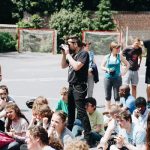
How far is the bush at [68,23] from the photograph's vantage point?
129ft

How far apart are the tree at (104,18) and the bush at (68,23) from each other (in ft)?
3.11

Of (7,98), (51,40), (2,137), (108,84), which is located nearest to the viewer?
(2,137)

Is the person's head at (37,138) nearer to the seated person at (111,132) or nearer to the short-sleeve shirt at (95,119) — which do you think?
the seated person at (111,132)

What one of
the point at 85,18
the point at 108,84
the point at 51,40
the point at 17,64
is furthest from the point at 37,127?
the point at 85,18

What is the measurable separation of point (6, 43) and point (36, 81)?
60.9 ft

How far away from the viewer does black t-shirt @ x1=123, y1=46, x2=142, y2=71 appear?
44.5 feet

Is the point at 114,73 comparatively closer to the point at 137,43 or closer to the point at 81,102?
the point at 137,43

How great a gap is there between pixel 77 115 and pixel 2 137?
1.83m

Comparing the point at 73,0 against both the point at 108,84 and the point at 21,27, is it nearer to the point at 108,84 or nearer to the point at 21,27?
the point at 21,27

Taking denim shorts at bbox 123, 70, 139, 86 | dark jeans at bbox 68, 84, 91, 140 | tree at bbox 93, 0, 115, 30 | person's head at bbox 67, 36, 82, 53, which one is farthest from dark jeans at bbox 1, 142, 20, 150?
tree at bbox 93, 0, 115, 30

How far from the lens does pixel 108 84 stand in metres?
12.3

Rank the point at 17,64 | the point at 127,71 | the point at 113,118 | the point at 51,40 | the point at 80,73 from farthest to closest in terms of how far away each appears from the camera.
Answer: the point at 51,40 → the point at 17,64 → the point at 127,71 → the point at 80,73 → the point at 113,118

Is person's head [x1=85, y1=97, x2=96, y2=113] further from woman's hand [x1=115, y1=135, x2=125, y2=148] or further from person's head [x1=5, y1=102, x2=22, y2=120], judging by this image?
woman's hand [x1=115, y1=135, x2=125, y2=148]

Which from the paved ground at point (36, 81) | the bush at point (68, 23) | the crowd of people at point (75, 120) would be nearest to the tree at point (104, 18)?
the bush at point (68, 23)
